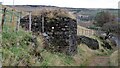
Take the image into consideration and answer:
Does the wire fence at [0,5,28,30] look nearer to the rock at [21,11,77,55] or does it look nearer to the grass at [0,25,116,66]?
the grass at [0,25,116,66]

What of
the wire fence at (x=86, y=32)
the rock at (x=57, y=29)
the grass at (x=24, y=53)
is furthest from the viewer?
the wire fence at (x=86, y=32)

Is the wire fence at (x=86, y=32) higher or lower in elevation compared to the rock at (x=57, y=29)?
lower

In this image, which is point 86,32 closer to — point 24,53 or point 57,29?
point 57,29

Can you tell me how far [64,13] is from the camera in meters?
10.5

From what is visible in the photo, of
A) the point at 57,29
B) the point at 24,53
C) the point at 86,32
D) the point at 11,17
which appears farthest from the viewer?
the point at 86,32

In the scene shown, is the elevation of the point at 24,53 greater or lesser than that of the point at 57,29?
lesser

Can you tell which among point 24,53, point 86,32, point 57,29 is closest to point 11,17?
point 24,53

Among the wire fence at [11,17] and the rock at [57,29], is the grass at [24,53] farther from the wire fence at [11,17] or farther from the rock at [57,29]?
the rock at [57,29]

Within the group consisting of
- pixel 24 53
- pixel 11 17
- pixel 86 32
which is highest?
pixel 11 17

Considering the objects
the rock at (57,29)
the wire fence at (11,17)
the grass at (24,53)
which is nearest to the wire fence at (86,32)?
the rock at (57,29)

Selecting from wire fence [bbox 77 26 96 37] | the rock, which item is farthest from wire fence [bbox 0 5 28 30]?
wire fence [bbox 77 26 96 37]

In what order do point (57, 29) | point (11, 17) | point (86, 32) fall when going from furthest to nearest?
point (86, 32) < point (57, 29) < point (11, 17)

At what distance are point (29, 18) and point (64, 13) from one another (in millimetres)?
1275

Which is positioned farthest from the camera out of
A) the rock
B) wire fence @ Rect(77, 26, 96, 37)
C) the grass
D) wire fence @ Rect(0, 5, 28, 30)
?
wire fence @ Rect(77, 26, 96, 37)
